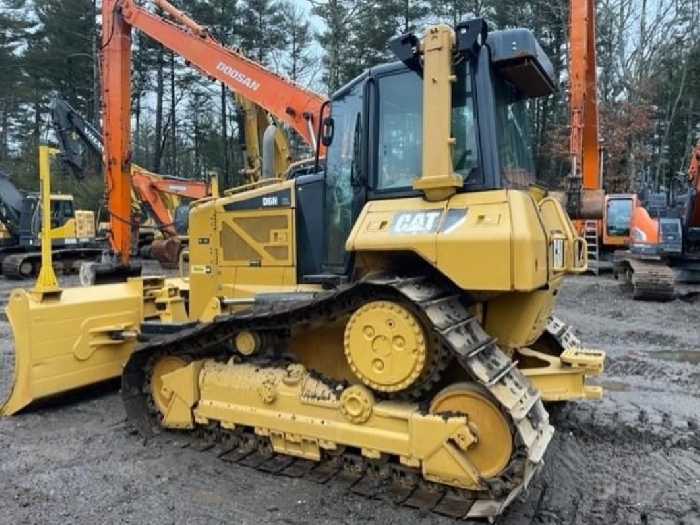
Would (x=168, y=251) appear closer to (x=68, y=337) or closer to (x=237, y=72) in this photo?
(x=237, y=72)

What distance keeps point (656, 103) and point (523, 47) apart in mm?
30954

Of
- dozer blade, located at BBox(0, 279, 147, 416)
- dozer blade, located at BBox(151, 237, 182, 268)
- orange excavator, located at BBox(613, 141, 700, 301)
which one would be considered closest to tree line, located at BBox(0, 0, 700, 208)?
dozer blade, located at BBox(151, 237, 182, 268)

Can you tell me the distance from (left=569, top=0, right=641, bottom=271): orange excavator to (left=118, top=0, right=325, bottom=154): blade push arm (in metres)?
6.46

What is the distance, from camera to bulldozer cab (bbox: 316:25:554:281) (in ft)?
12.4

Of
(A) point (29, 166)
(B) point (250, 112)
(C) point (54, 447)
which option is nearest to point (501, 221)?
(C) point (54, 447)

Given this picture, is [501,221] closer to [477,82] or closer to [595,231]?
[477,82]

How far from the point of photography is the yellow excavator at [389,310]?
3.48 m

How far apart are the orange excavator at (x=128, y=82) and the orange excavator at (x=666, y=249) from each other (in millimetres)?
7114

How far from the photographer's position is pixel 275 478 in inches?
158

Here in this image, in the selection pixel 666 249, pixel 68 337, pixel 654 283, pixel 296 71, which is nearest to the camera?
pixel 68 337

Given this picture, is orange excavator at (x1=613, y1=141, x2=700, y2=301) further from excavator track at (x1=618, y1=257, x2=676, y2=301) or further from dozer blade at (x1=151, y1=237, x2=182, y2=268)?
dozer blade at (x1=151, y1=237, x2=182, y2=268)

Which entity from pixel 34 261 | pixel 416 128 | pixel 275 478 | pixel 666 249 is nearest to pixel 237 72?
pixel 416 128

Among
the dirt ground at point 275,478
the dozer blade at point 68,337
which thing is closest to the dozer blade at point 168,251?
the dozer blade at point 68,337

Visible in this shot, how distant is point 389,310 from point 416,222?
0.56 meters
